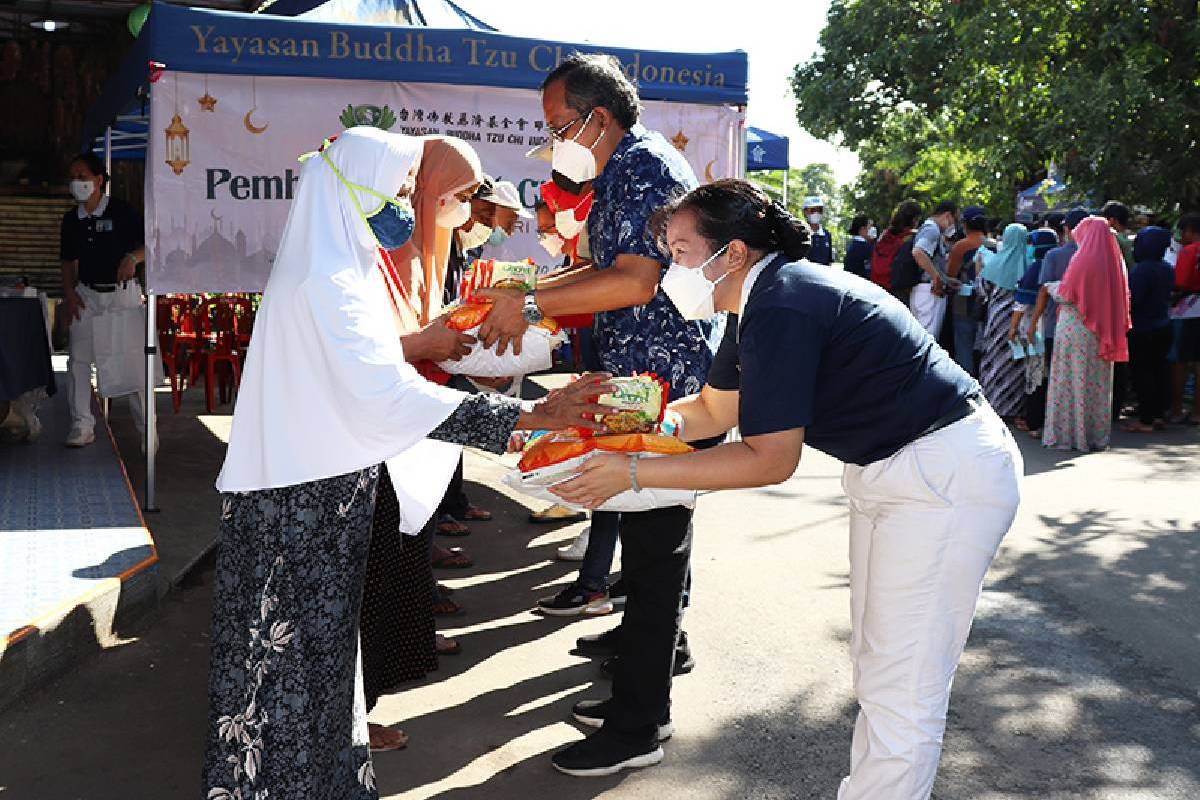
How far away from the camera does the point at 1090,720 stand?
4.51 metres

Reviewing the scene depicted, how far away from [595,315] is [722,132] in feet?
13.2

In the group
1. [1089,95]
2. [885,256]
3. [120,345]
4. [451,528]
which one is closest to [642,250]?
[451,528]

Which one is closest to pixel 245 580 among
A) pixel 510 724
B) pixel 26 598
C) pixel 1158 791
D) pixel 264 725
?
pixel 264 725

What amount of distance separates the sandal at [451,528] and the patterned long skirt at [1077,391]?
568cm

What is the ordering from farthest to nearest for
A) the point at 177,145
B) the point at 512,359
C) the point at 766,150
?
the point at 766,150 < the point at 177,145 < the point at 512,359

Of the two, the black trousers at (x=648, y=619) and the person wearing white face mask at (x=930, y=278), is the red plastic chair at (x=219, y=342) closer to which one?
the person wearing white face mask at (x=930, y=278)

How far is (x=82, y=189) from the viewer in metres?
8.80

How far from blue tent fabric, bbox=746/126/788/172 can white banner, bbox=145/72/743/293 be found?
18.7 feet

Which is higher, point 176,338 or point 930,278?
point 930,278

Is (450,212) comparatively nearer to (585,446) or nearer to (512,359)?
(512,359)

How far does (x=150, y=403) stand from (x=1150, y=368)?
29.6ft

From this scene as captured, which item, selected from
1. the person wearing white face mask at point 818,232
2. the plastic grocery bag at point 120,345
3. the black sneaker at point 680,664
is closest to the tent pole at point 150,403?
the plastic grocery bag at point 120,345

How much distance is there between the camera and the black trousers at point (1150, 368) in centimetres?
1148

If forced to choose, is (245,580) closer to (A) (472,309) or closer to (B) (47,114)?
(A) (472,309)
